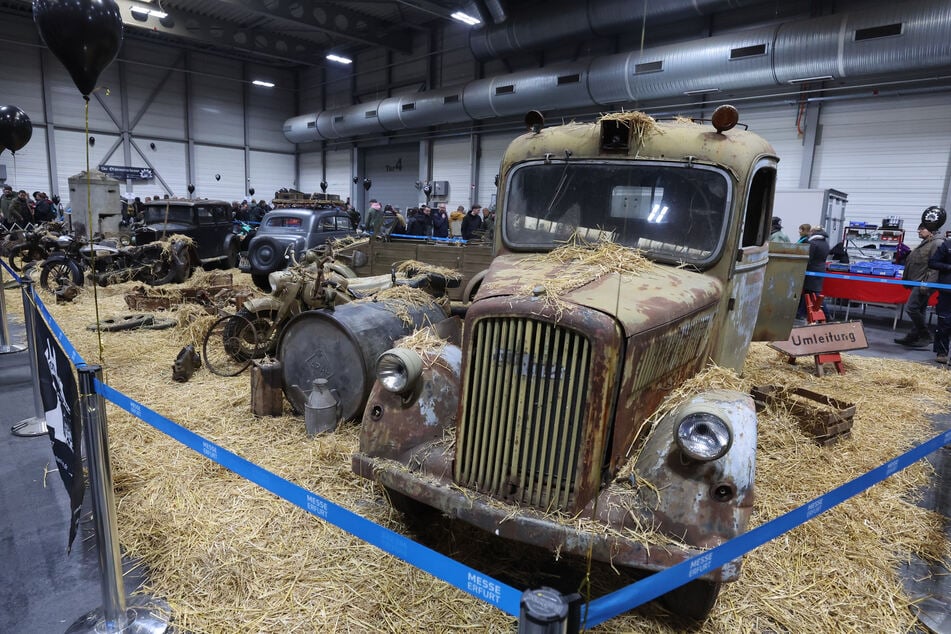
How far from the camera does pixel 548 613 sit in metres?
1.38

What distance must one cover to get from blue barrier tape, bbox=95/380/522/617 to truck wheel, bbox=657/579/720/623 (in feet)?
3.64

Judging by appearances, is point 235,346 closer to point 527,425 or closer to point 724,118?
point 527,425

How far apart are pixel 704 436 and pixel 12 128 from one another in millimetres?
8771

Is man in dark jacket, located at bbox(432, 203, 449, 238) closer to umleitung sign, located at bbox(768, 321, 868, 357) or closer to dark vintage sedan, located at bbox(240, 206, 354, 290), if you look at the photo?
dark vintage sedan, located at bbox(240, 206, 354, 290)

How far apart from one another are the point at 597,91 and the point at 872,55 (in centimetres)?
543

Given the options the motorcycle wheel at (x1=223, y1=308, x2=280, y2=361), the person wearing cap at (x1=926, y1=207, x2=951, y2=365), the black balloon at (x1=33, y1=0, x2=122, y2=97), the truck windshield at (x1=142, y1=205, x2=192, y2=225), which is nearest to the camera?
the black balloon at (x1=33, y1=0, x2=122, y2=97)

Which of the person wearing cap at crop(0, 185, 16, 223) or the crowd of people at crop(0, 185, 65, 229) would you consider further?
the person wearing cap at crop(0, 185, 16, 223)

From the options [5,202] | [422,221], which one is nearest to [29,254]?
[5,202]

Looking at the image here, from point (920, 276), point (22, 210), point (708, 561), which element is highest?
point (22, 210)

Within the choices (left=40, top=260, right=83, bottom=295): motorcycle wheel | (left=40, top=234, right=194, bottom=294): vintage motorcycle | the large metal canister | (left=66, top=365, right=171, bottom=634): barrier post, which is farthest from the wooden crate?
(left=40, top=260, right=83, bottom=295): motorcycle wheel

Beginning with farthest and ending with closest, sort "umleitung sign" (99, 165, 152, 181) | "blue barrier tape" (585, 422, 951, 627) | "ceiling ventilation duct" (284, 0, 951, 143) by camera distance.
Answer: "umleitung sign" (99, 165, 152, 181)
"ceiling ventilation duct" (284, 0, 951, 143)
"blue barrier tape" (585, 422, 951, 627)

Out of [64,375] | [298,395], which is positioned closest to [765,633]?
[64,375]

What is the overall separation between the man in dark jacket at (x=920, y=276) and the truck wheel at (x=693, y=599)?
29.0 feet

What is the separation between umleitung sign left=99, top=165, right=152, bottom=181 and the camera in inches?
908
